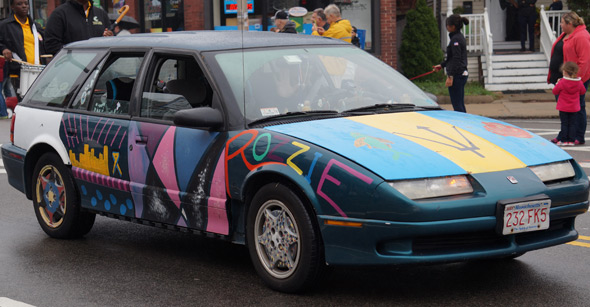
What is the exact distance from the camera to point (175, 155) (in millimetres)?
6219

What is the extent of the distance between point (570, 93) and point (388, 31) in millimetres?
11503

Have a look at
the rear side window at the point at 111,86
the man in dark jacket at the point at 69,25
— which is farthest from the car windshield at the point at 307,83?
the man in dark jacket at the point at 69,25

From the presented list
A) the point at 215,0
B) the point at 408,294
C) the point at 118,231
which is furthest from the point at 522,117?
the point at 408,294

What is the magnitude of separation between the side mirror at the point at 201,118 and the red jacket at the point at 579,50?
29.5 feet

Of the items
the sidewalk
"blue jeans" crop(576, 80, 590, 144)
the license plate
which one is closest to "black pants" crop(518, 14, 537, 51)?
the sidewalk

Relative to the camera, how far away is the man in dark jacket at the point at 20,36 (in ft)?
53.4

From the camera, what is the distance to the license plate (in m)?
5.14

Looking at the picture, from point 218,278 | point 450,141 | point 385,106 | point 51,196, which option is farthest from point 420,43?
point 450,141

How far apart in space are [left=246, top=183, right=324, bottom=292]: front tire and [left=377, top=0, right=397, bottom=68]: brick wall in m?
19.0

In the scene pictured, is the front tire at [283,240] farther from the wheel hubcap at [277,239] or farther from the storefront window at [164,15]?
the storefront window at [164,15]

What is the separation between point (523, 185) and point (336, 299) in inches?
47.8

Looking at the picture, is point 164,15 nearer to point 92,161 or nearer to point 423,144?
point 92,161

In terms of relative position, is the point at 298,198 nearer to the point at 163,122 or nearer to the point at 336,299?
the point at 336,299

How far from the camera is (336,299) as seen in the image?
5.42 meters
